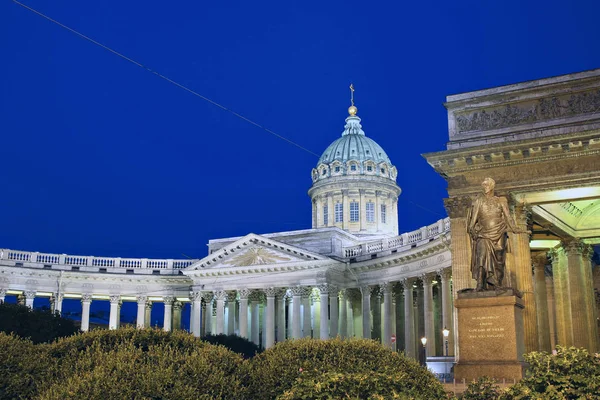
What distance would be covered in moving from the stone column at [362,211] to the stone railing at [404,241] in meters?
11.7

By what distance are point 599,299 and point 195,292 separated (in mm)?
39202

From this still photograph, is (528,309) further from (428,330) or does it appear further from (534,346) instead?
(428,330)

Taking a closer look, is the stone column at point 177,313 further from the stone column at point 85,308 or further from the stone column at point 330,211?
the stone column at point 330,211

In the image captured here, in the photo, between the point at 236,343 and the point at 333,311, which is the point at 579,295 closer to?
the point at 236,343

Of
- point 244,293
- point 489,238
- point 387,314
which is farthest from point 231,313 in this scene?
point 489,238

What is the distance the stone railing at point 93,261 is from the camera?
213ft

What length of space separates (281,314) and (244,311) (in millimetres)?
3847

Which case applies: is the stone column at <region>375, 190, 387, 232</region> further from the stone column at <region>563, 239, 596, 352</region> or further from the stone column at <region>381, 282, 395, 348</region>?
the stone column at <region>563, 239, 596, 352</region>

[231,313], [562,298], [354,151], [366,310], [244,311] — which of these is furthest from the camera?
[354,151]

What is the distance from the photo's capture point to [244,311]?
6384cm

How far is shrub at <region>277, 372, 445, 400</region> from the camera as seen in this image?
9.95 metres

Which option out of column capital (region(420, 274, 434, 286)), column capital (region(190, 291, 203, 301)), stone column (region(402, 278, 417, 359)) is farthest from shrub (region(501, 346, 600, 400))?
column capital (region(190, 291, 203, 301))

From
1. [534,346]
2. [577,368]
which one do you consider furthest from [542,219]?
[577,368]

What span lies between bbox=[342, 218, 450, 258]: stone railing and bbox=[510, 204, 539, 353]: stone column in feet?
56.5
